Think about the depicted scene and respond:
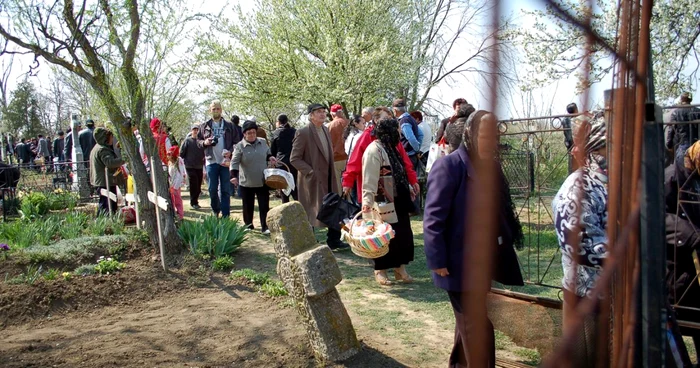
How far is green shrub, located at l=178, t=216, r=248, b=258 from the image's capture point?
666 centimetres

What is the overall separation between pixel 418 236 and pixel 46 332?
201 inches

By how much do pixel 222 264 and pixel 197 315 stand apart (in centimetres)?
141

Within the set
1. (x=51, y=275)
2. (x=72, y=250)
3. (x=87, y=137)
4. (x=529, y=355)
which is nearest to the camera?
(x=529, y=355)

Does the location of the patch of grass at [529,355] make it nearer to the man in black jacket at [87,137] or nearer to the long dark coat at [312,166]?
the long dark coat at [312,166]

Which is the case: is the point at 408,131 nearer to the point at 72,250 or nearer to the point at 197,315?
the point at 72,250

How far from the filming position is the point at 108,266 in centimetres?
612

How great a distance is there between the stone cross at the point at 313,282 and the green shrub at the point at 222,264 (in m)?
2.47

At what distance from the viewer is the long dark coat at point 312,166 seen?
758cm

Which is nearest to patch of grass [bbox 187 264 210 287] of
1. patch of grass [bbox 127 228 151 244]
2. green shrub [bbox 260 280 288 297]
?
green shrub [bbox 260 280 288 297]

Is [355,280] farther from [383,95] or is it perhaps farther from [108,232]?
[383,95]

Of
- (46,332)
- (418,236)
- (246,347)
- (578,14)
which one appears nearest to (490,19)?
(578,14)

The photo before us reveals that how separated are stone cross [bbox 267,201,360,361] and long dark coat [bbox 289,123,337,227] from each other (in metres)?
3.43

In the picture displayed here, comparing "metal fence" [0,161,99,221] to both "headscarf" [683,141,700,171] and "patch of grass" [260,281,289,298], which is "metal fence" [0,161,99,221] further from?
"headscarf" [683,141,700,171]

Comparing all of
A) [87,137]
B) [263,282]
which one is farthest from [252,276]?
[87,137]
